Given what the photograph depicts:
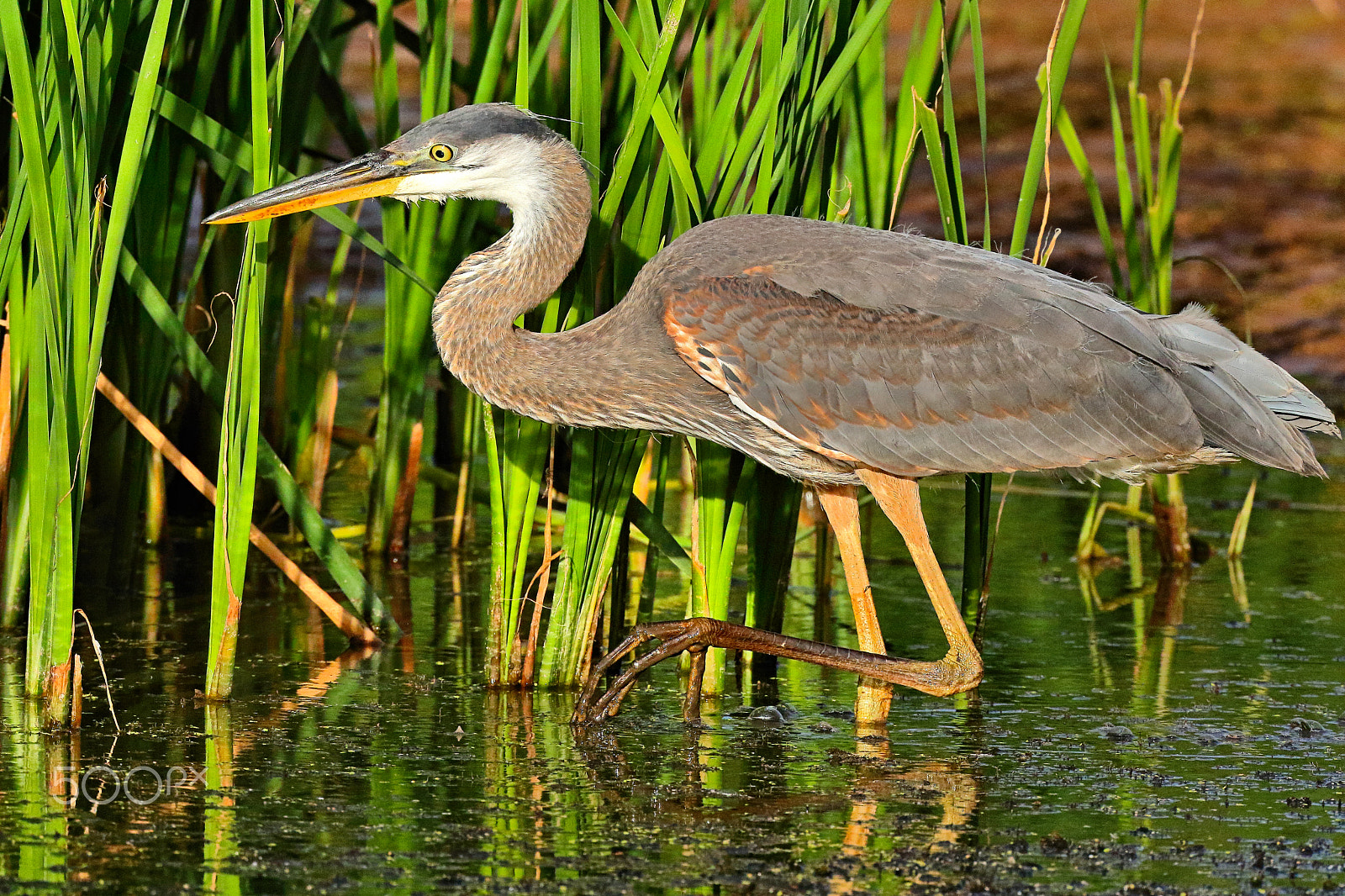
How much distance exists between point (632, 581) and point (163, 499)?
6.31 ft

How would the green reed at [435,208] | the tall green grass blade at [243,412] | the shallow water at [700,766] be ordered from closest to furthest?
the shallow water at [700,766], the green reed at [435,208], the tall green grass blade at [243,412]

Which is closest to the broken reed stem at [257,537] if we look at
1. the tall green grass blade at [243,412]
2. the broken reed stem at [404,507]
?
the tall green grass blade at [243,412]

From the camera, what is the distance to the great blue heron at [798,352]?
5.20m

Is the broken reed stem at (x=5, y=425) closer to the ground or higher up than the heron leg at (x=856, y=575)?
higher up

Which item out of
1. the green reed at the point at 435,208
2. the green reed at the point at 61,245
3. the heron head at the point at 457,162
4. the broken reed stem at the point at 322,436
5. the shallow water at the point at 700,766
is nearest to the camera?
the shallow water at the point at 700,766

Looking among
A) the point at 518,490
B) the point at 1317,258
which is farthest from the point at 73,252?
the point at 1317,258

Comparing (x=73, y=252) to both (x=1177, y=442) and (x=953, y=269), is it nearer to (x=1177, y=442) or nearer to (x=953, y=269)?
(x=953, y=269)

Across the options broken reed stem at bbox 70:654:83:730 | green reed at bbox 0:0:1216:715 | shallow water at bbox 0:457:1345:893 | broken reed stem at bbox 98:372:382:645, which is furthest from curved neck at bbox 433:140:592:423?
broken reed stem at bbox 70:654:83:730

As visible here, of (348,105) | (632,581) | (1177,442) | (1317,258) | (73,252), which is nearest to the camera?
(73,252)

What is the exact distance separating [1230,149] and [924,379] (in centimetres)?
1143

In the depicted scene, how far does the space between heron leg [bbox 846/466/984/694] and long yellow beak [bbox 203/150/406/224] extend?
1.73m

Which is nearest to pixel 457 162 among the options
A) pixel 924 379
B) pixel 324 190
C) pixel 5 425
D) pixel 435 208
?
pixel 324 190

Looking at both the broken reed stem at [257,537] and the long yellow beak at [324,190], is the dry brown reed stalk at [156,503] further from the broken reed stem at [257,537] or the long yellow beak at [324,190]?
the long yellow beak at [324,190]

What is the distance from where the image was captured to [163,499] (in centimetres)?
700
